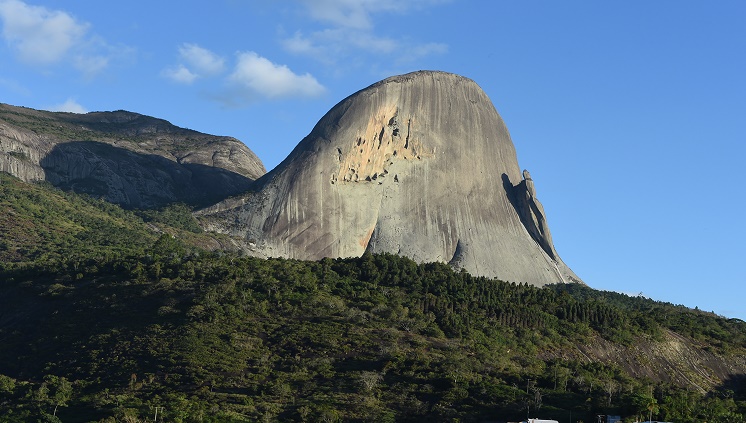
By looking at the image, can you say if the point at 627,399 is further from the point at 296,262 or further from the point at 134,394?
the point at 296,262

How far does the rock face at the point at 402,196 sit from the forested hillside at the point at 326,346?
37276 millimetres

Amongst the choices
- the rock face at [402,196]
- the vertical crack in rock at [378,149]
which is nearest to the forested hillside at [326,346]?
the rock face at [402,196]

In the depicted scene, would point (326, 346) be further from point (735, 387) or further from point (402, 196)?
point (402, 196)

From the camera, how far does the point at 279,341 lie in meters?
90.1

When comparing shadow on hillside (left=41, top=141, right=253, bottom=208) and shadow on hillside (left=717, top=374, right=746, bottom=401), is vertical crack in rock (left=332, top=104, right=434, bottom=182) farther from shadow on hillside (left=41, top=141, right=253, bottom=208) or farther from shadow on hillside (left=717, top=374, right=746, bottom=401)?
shadow on hillside (left=717, top=374, right=746, bottom=401)

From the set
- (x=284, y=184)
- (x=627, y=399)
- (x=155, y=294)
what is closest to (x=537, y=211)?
(x=284, y=184)

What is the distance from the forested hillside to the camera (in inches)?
2992

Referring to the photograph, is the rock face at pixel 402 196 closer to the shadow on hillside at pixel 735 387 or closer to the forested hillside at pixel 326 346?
the forested hillside at pixel 326 346

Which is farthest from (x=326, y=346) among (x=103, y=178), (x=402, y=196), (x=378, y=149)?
(x=103, y=178)

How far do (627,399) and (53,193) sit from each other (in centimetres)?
11793

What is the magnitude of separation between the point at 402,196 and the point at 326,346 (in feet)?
278

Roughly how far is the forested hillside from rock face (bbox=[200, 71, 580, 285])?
122 feet

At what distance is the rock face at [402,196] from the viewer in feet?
543

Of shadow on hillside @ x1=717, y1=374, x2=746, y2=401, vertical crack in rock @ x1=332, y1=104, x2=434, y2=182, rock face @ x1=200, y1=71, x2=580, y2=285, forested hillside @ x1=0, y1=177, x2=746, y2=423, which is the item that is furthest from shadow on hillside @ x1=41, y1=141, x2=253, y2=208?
shadow on hillside @ x1=717, y1=374, x2=746, y2=401
